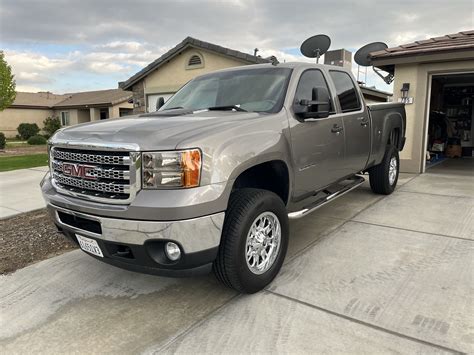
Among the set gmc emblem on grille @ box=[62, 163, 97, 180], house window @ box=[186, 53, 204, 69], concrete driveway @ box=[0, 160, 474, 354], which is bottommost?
concrete driveway @ box=[0, 160, 474, 354]

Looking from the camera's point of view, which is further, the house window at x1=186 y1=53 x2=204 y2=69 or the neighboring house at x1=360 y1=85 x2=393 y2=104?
the neighboring house at x1=360 y1=85 x2=393 y2=104

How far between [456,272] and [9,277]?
4.47m

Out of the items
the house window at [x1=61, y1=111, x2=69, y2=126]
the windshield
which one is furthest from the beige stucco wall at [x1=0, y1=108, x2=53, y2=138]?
the windshield

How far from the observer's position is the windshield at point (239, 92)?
399 centimetres

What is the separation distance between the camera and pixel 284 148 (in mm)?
3656

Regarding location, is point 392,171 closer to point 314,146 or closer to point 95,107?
point 314,146

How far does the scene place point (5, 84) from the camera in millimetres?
24781

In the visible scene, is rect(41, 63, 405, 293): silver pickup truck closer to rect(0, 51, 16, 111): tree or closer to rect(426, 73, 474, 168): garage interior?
rect(426, 73, 474, 168): garage interior

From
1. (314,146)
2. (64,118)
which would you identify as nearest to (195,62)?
(314,146)

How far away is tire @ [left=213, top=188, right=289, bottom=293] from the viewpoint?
3.04 meters

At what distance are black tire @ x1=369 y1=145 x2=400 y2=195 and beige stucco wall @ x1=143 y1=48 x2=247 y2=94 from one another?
8339 mm

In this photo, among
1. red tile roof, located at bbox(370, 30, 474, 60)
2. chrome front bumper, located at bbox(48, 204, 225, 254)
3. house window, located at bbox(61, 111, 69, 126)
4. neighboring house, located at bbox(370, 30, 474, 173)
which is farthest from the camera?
house window, located at bbox(61, 111, 69, 126)

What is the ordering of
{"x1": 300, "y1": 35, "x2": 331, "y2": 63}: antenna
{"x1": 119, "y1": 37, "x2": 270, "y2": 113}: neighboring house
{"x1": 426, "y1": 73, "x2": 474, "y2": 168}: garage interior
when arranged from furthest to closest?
{"x1": 119, "y1": 37, "x2": 270, "y2": 113}: neighboring house, {"x1": 426, "y1": 73, "x2": 474, "y2": 168}: garage interior, {"x1": 300, "y1": 35, "x2": 331, "y2": 63}: antenna

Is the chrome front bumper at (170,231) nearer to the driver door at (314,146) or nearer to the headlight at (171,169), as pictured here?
the headlight at (171,169)
